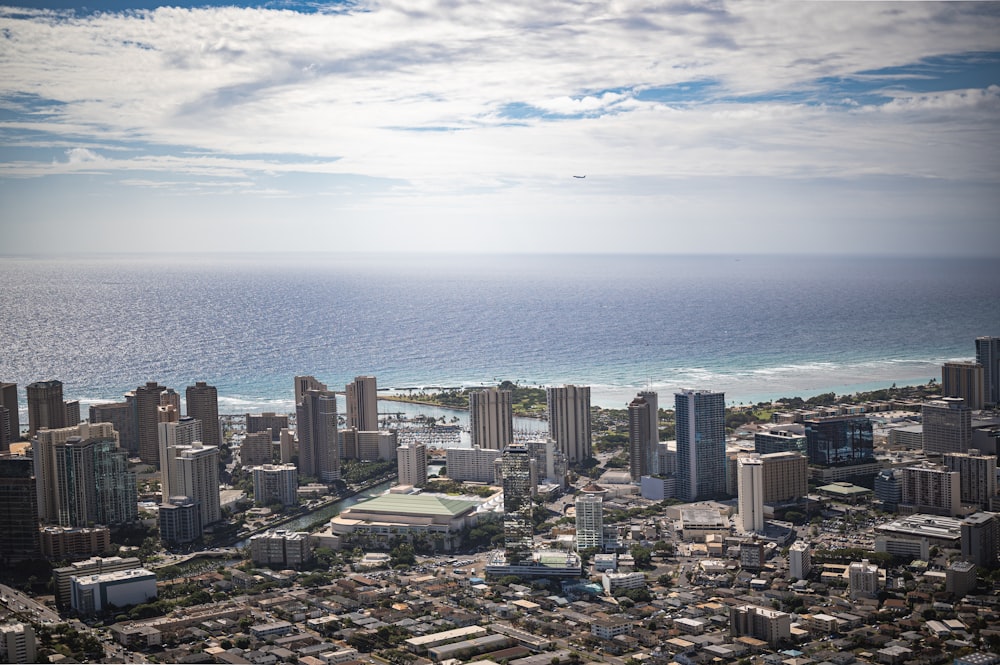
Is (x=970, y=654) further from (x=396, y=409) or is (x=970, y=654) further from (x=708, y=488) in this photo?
(x=396, y=409)

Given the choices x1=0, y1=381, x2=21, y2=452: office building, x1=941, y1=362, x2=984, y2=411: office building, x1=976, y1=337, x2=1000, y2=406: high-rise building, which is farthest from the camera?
x1=976, y1=337, x2=1000, y2=406: high-rise building

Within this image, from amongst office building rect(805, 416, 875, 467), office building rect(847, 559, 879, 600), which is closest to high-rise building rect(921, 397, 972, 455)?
office building rect(805, 416, 875, 467)

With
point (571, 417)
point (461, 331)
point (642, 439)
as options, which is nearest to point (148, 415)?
point (571, 417)

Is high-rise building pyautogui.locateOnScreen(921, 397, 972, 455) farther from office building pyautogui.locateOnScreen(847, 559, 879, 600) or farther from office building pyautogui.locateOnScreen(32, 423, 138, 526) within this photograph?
office building pyautogui.locateOnScreen(32, 423, 138, 526)

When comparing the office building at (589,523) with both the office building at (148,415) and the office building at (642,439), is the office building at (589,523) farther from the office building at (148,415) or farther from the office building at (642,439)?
the office building at (148,415)

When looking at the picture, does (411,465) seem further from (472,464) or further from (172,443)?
(172,443)

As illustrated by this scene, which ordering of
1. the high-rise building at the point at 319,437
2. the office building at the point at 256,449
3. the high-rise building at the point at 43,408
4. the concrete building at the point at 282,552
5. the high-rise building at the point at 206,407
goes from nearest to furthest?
the concrete building at the point at 282,552 → the high-rise building at the point at 43,408 → the high-rise building at the point at 319,437 → the office building at the point at 256,449 → the high-rise building at the point at 206,407

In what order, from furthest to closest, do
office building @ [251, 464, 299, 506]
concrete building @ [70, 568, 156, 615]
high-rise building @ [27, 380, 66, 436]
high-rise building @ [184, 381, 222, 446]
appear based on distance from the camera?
1. high-rise building @ [184, 381, 222, 446]
2. high-rise building @ [27, 380, 66, 436]
3. office building @ [251, 464, 299, 506]
4. concrete building @ [70, 568, 156, 615]

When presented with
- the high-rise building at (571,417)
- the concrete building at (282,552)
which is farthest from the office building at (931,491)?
the concrete building at (282,552)

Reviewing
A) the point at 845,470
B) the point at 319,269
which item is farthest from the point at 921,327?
the point at 319,269
